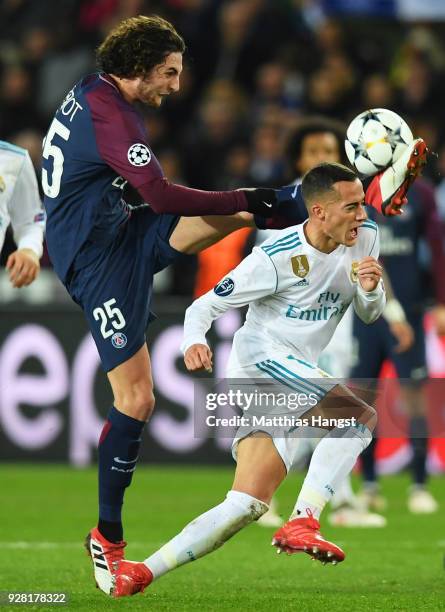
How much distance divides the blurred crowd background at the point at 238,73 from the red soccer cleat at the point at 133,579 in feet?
24.7

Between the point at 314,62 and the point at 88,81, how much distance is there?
851 centimetres

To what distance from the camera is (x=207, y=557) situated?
24.9 feet

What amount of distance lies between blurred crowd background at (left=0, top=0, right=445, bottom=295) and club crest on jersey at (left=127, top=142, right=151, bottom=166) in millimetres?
7101

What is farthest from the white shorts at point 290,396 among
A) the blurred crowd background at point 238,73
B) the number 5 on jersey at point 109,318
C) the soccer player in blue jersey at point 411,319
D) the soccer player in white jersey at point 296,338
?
the blurred crowd background at point 238,73

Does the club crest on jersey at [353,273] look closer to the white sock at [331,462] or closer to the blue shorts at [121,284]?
the white sock at [331,462]

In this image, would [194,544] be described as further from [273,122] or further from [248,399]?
[273,122]

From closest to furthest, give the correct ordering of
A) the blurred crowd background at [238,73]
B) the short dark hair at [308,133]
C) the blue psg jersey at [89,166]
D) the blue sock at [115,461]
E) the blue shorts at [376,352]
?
the blue psg jersey at [89,166]
the blue sock at [115,461]
the short dark hair at [308,133]
the blue shorts at [376,352]
the blurred crowd background at [238,73]

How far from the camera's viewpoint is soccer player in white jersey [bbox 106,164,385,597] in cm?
565

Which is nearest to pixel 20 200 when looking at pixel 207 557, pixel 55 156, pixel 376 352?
→ pixel 55 156

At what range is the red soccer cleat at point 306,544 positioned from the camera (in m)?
5.43

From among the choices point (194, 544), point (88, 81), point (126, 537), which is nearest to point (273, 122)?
point (126, 537)

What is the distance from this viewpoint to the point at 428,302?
1049cm

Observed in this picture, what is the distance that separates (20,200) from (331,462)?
2.20 meters

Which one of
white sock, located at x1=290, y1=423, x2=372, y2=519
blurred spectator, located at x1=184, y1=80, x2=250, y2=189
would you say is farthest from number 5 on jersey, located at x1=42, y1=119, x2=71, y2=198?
blurred spectator, located at x1=184, y1=80, x2=250, y2=189
